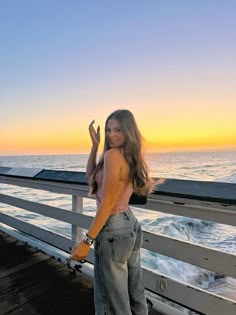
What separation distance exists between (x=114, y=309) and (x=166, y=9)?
17.8 feet

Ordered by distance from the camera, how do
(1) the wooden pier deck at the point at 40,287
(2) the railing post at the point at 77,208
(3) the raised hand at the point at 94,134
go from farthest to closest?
(2) the railing post at the point at 77,208 → (1) the wooden pier deck at the point at 40,287 → (3) the raised hand at the point at 94,134

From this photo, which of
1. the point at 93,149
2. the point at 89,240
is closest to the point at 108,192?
the point at 89,240

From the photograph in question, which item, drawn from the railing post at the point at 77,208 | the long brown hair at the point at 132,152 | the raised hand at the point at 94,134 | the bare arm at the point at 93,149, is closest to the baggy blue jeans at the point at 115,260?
the long brown hair at the point at 132,152

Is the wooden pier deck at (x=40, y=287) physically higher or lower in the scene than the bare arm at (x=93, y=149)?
lower

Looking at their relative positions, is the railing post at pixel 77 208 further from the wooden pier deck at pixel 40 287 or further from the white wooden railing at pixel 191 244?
the wooden pier deck at pixel 40 287

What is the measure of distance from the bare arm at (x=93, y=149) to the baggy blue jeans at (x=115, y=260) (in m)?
0.38

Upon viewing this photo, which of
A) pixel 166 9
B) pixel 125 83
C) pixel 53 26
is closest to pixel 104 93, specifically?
pixel 125 83

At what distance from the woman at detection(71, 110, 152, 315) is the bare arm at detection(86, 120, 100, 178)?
0.20 m

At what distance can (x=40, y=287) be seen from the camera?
2328 millimetres

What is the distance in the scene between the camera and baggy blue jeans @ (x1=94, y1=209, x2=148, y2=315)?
1324 mm

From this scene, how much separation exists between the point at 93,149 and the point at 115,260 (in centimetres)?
63

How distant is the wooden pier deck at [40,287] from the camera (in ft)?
6.64

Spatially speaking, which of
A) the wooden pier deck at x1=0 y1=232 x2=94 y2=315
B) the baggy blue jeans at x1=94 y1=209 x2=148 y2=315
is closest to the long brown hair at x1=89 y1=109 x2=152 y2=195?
the baggy blue jeans at x1=94 y1=209 x2=148 y2=315

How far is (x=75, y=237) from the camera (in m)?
2.66
